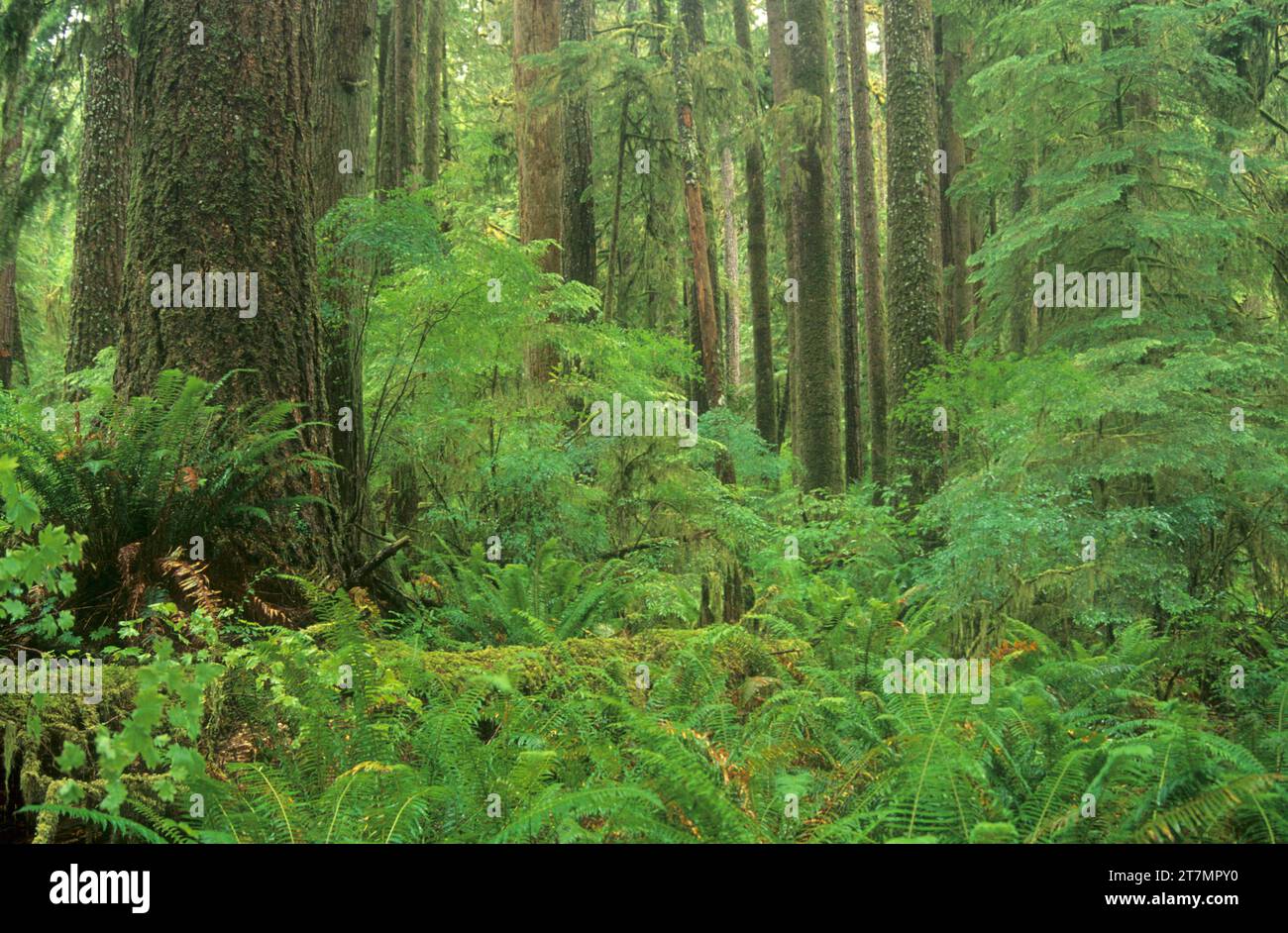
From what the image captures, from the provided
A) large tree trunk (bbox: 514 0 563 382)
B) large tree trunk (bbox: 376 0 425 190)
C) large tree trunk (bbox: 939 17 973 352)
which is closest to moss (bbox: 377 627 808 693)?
large tree trunk (bbox: 514 0 563 382)

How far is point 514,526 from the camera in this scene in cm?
738

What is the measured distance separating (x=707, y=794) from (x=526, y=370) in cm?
770

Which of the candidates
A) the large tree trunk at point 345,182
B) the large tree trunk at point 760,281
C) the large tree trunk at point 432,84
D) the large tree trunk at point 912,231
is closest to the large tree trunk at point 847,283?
the large tree trunk at point 760,281

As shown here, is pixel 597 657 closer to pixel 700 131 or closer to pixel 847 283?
pixel 700 131

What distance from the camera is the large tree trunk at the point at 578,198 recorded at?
12258mm

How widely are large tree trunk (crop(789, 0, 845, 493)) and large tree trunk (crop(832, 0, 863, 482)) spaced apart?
7.61ft

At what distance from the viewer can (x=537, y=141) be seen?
11773mm

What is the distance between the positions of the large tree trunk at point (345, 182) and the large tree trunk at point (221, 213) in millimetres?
793

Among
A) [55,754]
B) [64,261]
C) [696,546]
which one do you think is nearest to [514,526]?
[696,546]

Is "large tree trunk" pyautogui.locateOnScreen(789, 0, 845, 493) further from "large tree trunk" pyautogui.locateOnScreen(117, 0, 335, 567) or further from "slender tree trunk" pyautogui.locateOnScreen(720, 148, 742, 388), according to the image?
"slender tree trunk" pyautogui.locateOnScreen(720, 148, 742, 388)

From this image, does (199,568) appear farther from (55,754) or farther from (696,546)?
(696,546)

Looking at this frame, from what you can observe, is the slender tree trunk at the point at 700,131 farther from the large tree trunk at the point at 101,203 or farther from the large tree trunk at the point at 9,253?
the large tree trunk at the point at 9,253

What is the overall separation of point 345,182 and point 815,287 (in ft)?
25.3

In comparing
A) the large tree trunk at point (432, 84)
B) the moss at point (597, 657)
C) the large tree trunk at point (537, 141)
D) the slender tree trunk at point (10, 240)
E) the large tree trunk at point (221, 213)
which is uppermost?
the large tree trunk at point (432, 84)
